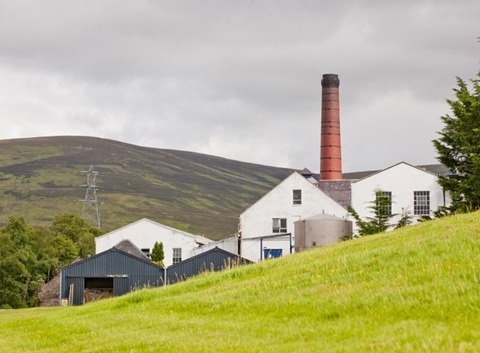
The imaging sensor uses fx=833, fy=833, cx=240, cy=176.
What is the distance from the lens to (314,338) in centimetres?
1393

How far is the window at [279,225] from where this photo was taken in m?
80.1

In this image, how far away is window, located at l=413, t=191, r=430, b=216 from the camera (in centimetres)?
7778

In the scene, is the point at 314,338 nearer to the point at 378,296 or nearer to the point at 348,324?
the point at 348,324


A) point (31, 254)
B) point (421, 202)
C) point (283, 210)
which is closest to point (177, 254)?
point (283, 210)

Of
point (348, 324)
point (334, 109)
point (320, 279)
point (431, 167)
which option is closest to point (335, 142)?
point (334, 109)

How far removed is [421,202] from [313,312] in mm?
63487

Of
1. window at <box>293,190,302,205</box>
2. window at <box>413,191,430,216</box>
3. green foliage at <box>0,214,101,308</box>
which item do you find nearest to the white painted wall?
window at <box>413,191,430,216</box>

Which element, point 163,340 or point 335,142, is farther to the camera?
point 335,142

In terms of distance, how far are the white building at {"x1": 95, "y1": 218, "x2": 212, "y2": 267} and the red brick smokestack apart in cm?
1747

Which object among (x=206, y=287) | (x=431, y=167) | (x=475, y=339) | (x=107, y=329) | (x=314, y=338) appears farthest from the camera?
(x=431, y=167)

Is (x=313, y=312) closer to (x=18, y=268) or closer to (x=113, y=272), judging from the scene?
(x=113, y=272)

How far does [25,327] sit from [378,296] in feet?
49.0

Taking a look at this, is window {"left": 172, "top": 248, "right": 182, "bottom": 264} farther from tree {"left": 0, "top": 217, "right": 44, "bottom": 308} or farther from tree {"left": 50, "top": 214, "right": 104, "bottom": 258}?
tree {"left": 50, "top": 214, "right": 104, "bottom": 258}

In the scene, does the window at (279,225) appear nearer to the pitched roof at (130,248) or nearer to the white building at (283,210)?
the white building at (283,210)
